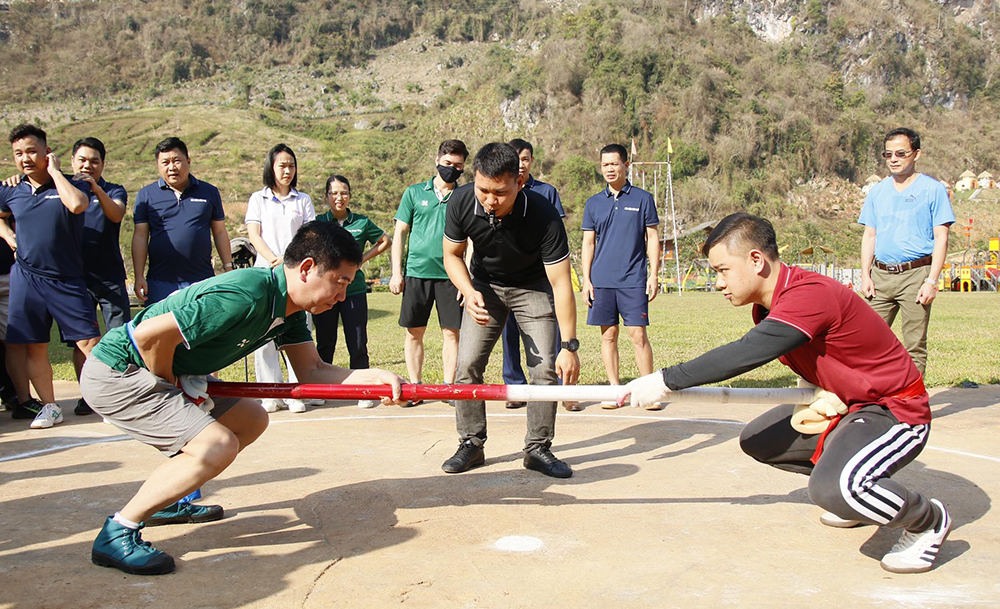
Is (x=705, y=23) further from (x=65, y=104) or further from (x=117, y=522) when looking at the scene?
(x=117, y=522)

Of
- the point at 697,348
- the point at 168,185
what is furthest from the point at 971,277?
the point at 168,185

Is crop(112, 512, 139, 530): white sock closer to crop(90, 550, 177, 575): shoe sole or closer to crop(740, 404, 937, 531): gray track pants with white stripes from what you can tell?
crop(90, 550, 177, 575): shoe sole

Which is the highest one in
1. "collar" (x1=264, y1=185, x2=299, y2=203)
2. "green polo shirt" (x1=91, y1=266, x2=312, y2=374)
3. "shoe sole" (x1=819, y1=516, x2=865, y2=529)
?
"collar" (x1=264, y1=185, x2=299, y2=203)

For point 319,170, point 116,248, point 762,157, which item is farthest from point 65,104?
point 116,248

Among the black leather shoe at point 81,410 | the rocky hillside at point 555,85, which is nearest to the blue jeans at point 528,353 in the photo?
the black leather shoe at point 81,410

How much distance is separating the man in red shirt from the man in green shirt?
5.30 feet

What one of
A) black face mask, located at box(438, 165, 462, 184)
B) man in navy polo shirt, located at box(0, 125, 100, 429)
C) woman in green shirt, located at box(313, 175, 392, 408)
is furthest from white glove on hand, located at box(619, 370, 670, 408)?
man in navy polo shirt, located at box(0, 125, 100, 429)

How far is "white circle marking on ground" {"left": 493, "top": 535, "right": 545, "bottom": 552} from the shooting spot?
3850 mm

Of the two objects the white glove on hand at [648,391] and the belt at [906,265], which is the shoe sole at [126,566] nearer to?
the white glove on hand at [648,391]

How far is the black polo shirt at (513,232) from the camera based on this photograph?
5160 millimetres

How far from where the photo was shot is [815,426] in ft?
13.0

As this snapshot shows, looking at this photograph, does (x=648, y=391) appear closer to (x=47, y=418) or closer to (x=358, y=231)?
(x=358, y=231)

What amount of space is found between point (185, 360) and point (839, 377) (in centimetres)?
314

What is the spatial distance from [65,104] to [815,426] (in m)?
175
